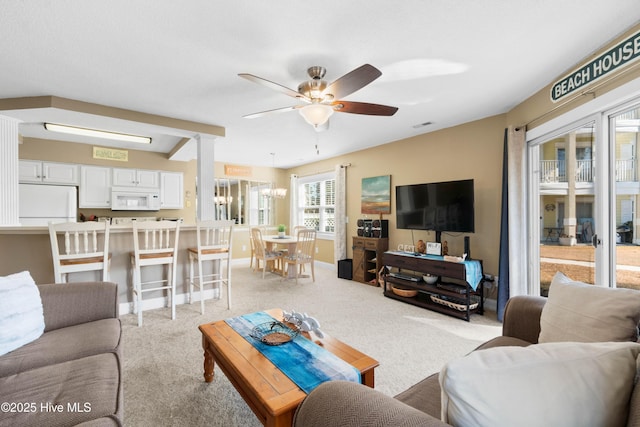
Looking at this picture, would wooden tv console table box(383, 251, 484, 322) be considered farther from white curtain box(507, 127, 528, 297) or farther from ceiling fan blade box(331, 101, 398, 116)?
ceiling fan blade box(331, 101, 398, 116)

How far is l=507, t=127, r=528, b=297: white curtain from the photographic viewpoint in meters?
3.13

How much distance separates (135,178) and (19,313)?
14.9ft

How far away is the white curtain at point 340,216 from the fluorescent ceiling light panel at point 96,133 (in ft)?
11.6

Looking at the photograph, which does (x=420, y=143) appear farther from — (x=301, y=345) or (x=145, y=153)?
(x=145, y=153)

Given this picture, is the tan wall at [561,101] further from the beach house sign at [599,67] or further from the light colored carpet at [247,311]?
the light colored carpet at [247,311]

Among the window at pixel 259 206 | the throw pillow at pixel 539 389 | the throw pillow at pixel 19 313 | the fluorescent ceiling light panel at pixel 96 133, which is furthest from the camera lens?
the window at pixel 259 206

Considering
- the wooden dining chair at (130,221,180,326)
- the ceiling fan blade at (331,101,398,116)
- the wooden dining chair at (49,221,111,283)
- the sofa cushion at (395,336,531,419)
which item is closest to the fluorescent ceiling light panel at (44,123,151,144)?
the wooden dining chair at (130,221,180,326)

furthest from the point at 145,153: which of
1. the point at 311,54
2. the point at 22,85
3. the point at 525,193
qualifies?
the point at 525,193

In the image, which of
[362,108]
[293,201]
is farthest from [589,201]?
[293,201]

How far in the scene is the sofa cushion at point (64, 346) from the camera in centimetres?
136

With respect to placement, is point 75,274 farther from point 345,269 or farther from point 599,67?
point 599,67

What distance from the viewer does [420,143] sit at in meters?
4.46

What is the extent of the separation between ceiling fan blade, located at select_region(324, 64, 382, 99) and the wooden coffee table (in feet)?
5.74

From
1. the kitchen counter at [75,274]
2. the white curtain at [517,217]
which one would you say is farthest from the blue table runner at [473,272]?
the kitchen counter at [75,274]
